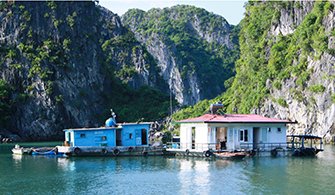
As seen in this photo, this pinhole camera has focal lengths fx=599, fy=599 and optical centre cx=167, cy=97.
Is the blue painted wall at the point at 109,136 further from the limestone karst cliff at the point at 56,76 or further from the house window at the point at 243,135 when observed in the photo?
the limestone karst cliff at the point at 56,76

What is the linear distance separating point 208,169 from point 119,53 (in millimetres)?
113168

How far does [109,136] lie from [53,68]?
56996mm

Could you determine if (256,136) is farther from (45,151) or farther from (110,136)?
(45,151)

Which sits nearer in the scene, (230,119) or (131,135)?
(230,119)

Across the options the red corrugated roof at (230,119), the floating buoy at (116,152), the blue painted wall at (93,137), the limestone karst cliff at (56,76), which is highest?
the limestone karst cliff at (56,76)

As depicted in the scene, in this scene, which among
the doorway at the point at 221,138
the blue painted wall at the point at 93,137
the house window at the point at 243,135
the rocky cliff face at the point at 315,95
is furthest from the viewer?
the rocky cliff face at the point at 315,95

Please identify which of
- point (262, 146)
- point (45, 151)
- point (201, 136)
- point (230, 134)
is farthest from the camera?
point (45, 151)

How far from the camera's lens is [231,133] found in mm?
51312

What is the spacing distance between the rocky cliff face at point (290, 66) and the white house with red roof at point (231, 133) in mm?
24713

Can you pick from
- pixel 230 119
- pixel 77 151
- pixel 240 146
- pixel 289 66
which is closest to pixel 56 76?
pixel 289 66

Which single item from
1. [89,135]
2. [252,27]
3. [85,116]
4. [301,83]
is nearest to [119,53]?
[85,116]

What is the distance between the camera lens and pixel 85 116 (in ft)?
370

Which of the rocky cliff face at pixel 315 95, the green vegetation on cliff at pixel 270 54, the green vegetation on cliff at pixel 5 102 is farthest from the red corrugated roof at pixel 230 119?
the green vegetation on cliff at pixel 5 102

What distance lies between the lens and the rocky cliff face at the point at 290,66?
7856 cm
